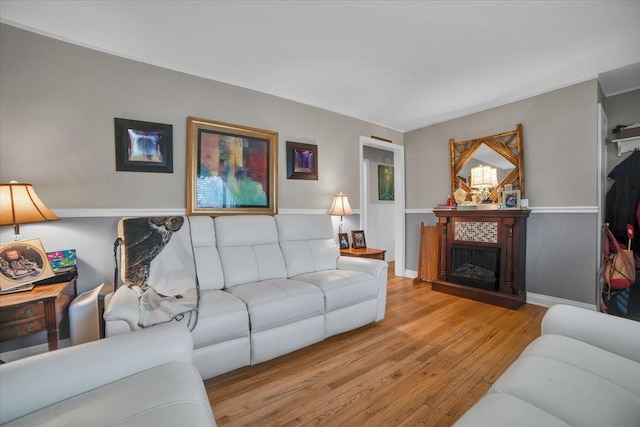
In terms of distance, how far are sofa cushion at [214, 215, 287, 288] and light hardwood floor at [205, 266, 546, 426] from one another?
71cm

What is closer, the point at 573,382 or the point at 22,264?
the point at 573,382

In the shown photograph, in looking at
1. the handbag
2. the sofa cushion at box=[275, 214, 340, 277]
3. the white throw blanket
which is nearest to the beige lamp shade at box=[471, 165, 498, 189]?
the handbag

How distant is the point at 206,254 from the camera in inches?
88.2

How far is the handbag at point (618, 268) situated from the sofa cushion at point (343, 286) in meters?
2.39

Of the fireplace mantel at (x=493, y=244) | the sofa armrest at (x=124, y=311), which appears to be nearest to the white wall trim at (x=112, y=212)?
the sofa armrest at (x=124, y=311)

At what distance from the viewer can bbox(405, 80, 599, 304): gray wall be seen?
2762mm

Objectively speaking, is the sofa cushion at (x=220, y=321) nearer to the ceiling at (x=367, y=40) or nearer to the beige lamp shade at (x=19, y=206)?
the beige lamp shade at (x=19, y=206)

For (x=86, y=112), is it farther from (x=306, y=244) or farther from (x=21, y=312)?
(x=306, y=244)

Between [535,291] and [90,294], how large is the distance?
4369 mm

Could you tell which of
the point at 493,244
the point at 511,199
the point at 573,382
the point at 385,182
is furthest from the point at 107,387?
the point at 385,182

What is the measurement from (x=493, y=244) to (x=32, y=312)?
4130mm

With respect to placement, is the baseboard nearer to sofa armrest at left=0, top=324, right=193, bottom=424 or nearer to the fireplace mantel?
sofa armrest at left=0, top=324, right=193, bottom=424

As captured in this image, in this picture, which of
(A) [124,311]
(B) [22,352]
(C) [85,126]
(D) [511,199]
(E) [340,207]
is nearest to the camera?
(A) [124,311]

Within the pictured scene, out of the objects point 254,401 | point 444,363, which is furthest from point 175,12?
point 444,363
